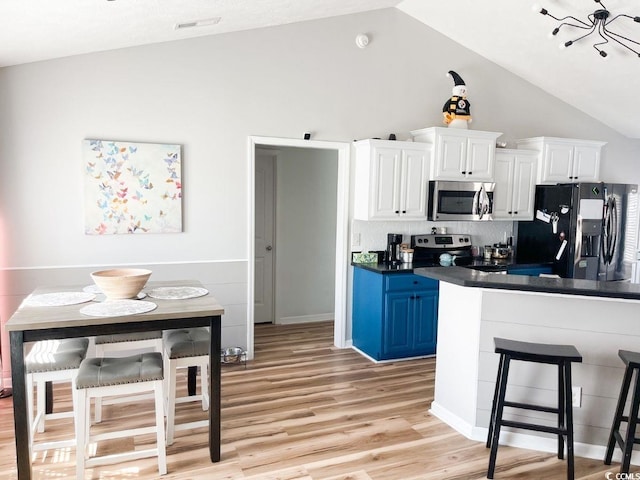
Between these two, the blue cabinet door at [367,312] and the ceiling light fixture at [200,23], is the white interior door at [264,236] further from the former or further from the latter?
the ceiling light fixture at [200,23]

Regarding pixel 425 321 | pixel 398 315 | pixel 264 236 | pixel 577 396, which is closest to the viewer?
pixel 577 396

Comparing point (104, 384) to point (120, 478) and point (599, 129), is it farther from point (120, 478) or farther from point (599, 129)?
point (599, 129)

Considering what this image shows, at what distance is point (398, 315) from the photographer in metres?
4.36

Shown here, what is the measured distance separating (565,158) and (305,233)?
306 centimetres

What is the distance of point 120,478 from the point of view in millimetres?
2543

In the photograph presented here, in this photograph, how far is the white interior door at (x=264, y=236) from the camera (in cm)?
561

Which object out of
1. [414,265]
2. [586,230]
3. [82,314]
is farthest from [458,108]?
[82,314]

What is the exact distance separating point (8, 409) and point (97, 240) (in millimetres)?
1354

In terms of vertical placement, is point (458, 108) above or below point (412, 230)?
above

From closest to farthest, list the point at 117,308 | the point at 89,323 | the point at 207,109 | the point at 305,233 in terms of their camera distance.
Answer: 1. the point at 89,323
2. the point at 117,308
3. the point at 207,109
4. the point at 305,233

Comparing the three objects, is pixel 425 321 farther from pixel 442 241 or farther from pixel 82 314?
pixel 82 314

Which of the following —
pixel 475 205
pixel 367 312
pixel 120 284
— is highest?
pixel 475 205

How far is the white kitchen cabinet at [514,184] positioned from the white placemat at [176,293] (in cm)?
337

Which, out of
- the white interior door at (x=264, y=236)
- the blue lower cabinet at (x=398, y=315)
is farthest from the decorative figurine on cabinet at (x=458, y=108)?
the white interior door at (x=264, y=236)
